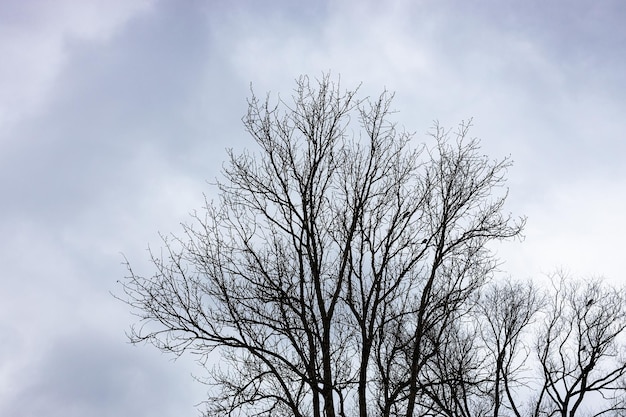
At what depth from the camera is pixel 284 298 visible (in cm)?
823

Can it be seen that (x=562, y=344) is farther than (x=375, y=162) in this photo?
Yes

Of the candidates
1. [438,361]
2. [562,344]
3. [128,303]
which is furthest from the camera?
[562,344]

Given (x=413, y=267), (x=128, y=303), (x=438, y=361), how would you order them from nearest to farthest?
(x=128, y=303)
(x=413, y=267)
(x=438, y=361)

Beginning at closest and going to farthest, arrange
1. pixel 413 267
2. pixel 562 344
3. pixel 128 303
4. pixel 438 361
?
pixel 128 303
pixel 413 267
pixel 438 361
pixel 562 344

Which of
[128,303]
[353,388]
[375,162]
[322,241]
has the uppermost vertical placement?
[375,162]

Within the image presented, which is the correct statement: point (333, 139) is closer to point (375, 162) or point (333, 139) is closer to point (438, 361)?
point (375, 162)

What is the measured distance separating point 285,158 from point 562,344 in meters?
13.1

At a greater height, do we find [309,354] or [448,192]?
[448,192]

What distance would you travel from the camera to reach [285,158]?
9352 mm

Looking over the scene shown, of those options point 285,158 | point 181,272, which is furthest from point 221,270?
point 285,158

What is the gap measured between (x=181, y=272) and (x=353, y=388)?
10.3 feet

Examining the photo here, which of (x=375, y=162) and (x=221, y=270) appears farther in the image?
(x=375, y=162)

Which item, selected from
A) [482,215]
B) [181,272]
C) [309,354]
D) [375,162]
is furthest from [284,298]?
[482,215]

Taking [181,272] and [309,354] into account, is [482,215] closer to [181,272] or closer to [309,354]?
[309,354]
